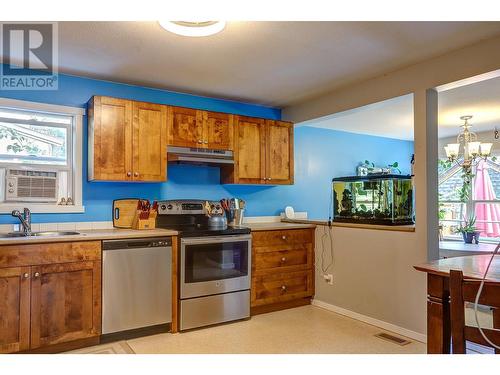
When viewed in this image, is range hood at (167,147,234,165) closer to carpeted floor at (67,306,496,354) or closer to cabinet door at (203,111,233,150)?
cabinet door at (203,111,233,150)

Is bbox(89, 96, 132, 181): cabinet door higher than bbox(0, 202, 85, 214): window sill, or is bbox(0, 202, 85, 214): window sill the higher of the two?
bbox(89, 96, 132, 181): cabinet door

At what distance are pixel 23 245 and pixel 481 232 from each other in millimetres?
6191

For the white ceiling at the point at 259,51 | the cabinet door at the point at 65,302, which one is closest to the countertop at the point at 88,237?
the cabinet door at the point at 65,302

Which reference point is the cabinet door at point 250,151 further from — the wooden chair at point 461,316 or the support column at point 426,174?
the wooden chair at point 461,316

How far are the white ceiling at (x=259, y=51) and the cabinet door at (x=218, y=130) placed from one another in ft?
1.02

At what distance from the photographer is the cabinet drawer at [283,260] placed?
366 cm

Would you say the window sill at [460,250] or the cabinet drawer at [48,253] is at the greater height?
the cabinet drawer at [48,253]

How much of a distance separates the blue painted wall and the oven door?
803 mm

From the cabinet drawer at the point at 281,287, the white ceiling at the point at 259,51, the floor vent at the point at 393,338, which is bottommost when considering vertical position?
the floor vent at the point at 393,338

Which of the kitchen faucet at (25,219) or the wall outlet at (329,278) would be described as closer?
the kitchen faucet at (25,219)

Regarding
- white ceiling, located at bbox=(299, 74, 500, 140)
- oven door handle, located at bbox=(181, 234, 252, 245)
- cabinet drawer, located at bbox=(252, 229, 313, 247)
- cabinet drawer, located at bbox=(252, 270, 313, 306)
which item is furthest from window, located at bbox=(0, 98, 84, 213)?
white ceiling, located at bbox=(299, 74, 500, 140)

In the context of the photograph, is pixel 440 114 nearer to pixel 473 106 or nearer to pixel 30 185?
pixel 473 106

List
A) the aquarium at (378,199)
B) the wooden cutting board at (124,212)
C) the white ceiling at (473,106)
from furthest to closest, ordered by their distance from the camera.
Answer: the white ceiling at (473,106)
the wooden cutting board at (124,212)
the aquarium at (378,199)

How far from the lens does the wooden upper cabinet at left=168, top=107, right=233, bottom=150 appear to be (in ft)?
11.5
